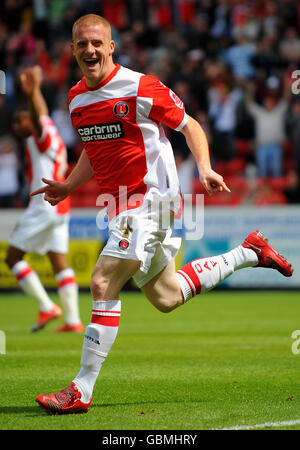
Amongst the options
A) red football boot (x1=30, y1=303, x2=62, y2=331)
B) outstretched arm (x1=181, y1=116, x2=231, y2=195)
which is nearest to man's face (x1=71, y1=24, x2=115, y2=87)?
outstretched arm (x1=181, y1=116, x2=231, y2=195)

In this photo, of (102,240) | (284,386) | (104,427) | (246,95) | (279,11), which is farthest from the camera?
(279,11)

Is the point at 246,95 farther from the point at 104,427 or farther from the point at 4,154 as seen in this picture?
the point at 104,427

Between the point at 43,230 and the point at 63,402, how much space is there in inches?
204

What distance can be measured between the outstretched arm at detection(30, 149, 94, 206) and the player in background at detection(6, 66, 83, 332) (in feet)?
12.9

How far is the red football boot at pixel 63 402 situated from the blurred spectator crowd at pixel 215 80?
11.4m

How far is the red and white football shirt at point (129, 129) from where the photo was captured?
554 centimetres

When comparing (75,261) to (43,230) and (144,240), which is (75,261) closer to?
(43,230)

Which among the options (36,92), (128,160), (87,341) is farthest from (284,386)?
(36,92)

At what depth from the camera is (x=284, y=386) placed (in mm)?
6000

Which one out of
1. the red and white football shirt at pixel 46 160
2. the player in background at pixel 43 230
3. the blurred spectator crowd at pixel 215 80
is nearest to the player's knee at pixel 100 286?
the player in background at pixel 43 230

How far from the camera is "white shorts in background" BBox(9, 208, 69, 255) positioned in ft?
33.0

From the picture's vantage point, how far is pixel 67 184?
602 centimetres
